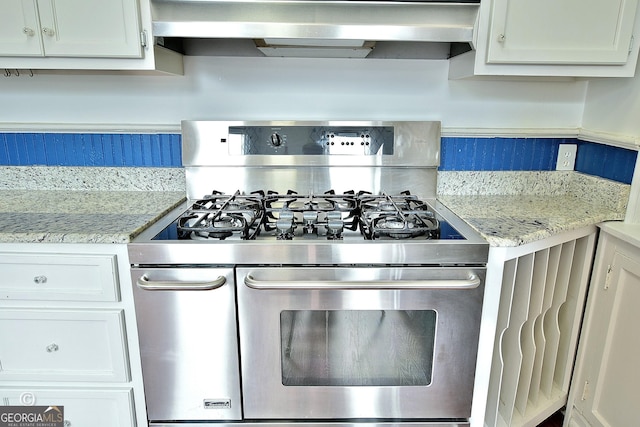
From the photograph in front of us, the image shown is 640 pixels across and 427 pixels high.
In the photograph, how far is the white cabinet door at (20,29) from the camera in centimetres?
122

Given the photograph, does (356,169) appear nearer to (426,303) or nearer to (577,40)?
(426,303)

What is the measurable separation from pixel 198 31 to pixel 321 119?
563mm

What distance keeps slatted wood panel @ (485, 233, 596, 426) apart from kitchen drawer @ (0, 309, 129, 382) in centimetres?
113

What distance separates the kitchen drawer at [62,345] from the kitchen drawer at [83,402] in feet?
0.14

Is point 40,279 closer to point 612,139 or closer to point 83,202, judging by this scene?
point 83,202

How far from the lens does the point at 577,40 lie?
4.20 ft

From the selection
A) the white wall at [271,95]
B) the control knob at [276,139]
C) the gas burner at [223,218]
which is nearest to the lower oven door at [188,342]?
the gas burner at [223,218]

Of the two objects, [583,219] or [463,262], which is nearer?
[463,262]

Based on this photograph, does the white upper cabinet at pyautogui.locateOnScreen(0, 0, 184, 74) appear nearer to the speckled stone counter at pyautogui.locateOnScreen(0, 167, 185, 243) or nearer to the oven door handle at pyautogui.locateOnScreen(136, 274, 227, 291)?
the speckled stone counter at pyautogui.locateOnScreen(0, 167, 185, 243)

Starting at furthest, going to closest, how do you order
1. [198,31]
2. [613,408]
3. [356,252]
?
[613,408], [198,31], [356,252]

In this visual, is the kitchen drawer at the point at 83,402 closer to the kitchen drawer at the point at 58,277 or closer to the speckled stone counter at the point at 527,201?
the kitchen drawer at the point at 58,277

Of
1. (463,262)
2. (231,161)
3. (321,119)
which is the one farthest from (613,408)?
(231,161)

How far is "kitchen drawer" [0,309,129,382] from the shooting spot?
1.17 metres
